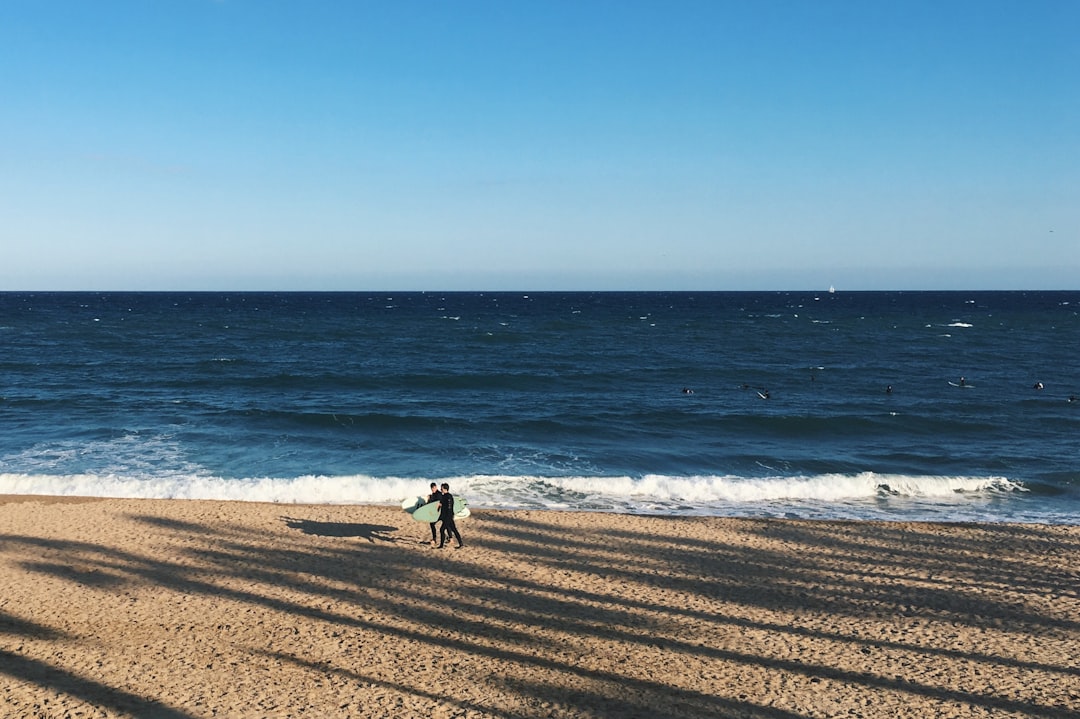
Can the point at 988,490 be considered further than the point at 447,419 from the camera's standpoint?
No

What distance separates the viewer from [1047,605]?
12.5m

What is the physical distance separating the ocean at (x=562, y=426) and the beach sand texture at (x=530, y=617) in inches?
122

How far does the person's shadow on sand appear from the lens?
52.0ft

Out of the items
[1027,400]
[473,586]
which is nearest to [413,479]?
[473,586]

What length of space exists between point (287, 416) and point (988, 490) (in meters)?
24.2

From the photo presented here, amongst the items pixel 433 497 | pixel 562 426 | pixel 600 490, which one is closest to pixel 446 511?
pixel 433 497

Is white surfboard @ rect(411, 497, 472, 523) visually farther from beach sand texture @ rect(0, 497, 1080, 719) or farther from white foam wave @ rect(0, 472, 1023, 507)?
white foam wave @ rect(0, 472, 1023, 507)

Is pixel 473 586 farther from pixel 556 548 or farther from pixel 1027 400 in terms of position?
pixel 1027 400

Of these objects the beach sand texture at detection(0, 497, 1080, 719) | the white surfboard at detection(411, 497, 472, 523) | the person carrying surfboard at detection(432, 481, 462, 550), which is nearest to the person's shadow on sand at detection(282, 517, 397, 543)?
the beach sand texture at detection(0, 497, 1080, 719)

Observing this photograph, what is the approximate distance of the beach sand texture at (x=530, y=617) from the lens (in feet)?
31.1

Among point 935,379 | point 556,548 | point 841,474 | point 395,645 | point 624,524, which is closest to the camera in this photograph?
point 395,645

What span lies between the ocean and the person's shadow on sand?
2925mm

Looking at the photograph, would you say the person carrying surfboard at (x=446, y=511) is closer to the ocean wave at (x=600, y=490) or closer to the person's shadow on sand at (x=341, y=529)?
the person's shadow on sand at (x=341, y=529)

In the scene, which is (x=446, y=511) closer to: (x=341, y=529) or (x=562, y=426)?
(x=341, y=529)
